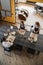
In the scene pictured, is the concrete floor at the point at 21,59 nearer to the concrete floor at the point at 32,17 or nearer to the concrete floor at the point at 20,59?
the concrete floor at the point at 20,59

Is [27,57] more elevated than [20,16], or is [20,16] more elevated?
[20,16]

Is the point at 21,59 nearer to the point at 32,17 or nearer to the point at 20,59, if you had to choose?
the point at 20,59

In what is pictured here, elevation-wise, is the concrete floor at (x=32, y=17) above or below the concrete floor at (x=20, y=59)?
above

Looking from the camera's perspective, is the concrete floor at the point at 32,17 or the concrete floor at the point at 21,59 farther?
the concrete floor at the point at 32,17

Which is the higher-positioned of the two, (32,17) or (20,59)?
(32,17)

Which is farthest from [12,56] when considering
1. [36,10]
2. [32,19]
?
[36,10]

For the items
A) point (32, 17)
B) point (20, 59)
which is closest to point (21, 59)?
point (20, 59)

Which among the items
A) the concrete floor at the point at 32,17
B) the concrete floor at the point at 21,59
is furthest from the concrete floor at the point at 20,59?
the concrete floor at the point at 32,17

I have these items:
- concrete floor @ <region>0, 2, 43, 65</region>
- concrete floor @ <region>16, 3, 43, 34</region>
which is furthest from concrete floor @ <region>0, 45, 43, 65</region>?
concrete floor @ <region>16, 3, 43, 34</region>

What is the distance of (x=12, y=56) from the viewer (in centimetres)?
416

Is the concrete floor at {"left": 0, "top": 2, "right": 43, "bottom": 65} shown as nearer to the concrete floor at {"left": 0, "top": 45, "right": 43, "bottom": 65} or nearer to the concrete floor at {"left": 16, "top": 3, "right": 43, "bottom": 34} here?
the concrete floor at {"left": 0, "top": 45, "right": 43, "bottom": 65}

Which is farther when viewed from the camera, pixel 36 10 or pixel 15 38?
pixel 36 10

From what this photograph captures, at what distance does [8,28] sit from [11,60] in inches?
44.4

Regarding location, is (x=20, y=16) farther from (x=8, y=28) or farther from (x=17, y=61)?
(x=17, y=61)
